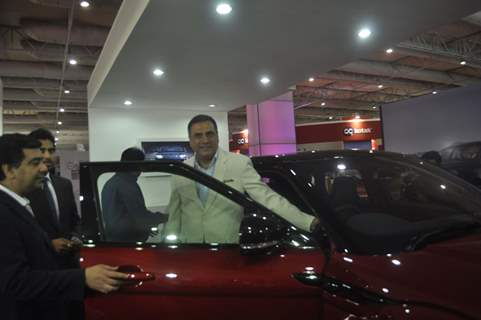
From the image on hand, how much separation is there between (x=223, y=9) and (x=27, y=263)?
3.66 meters

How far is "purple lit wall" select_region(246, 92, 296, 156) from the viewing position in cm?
1179

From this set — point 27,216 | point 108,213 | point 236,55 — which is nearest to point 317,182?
point 108,213

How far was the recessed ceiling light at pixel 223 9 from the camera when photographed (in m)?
4.38

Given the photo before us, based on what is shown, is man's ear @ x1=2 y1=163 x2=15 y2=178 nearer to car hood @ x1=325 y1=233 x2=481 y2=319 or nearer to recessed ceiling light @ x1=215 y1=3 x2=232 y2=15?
car hood @ x1=325 y1=233 x2=481 y2=319

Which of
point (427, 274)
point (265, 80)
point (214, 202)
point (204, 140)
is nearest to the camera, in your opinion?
point (427, 274)

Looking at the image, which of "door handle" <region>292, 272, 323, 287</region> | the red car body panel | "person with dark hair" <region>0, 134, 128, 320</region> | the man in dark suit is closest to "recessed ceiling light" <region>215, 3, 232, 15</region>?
the man in dark suit

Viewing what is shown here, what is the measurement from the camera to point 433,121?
806 cm

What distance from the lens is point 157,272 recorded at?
1.64m

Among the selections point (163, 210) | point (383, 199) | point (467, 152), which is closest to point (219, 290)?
point (163, 210)

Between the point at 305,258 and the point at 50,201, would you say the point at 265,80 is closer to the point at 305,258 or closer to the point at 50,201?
the point at 50,201

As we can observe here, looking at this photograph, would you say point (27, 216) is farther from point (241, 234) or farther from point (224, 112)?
point (224, 112)

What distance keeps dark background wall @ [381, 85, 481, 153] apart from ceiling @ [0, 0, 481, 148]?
4.60ft

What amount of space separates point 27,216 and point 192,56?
16.2ft

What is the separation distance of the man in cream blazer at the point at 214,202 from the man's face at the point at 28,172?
0.58 meters
